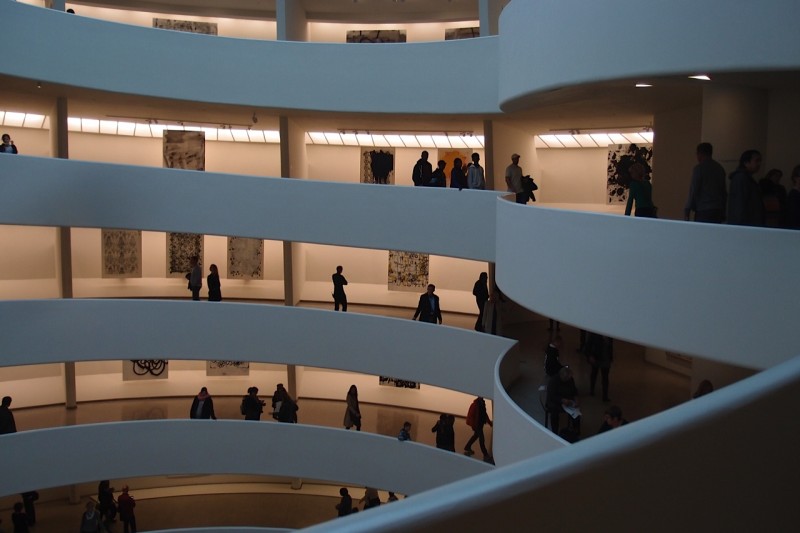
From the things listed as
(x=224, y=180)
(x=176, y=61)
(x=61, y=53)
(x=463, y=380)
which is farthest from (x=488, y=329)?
(x=61, y=53)

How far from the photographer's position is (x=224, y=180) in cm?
1791

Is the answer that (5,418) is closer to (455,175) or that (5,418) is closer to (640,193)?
(455,175)

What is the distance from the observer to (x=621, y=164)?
22.9 meters

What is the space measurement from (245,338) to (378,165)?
30.1 ft

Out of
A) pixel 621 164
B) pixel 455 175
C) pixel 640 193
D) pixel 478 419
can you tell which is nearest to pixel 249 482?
pixel 478 419

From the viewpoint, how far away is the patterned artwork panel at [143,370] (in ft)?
79.7

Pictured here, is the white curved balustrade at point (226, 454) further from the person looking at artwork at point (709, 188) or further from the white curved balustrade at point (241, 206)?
the person looking at artwork at point (709, 188)

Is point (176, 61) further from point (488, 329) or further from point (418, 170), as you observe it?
point (488, 329)

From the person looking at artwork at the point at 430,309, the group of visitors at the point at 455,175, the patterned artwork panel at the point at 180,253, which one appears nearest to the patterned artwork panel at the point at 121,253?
the patterned artwork panel at the point at 180,253

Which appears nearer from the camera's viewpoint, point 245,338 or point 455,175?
point 455,175

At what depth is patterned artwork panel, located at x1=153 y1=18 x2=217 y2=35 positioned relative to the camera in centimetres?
2441

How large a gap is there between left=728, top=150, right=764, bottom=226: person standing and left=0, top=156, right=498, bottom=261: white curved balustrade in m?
7.08

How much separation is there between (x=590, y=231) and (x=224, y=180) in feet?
32.9

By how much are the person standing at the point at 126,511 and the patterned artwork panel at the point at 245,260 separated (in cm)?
871
